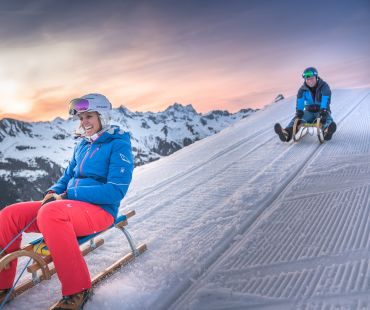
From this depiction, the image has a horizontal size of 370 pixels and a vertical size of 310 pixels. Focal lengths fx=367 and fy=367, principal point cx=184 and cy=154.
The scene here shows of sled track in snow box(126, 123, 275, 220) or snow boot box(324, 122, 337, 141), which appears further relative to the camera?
snow boot box(324, 122, 337, 141)

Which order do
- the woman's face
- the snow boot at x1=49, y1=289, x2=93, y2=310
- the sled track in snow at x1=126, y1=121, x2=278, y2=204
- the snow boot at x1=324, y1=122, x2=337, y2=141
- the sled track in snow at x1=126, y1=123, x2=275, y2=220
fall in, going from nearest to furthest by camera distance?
1. the snow boot at x1=49, y1=289, x2=93, y2=310
2. the woman's face
3. the sled track in snow at x1=126, y1=123, x2=275, y2=220
4. the sled track in snow at x1=126, y1=121, x2=278, y2=204
5. the snow boot at x1=324, y1=122, x2=337, y2=141

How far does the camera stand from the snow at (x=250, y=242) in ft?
8.41

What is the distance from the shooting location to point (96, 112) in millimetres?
3193

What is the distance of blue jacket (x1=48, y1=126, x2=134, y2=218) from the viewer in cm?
289

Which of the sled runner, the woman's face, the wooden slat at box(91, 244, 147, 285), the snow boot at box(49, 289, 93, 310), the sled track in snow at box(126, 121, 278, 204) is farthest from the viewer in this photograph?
the sled runner

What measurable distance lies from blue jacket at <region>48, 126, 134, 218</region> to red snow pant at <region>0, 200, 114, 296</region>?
0.10m

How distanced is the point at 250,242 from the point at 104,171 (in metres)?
1.48

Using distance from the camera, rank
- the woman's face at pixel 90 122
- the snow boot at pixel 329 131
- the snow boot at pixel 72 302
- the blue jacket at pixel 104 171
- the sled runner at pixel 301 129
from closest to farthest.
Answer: the snow boot at pixel 72 302, the blue jacket at pixel 104 171, the woman's face at pixel 90 122, the snow boot at pixel 329 131, the sled runner at pixel 301 129

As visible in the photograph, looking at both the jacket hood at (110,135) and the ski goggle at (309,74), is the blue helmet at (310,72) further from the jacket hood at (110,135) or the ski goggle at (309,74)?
the jacket hood at (110,135)

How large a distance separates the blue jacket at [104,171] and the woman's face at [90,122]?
0.10m

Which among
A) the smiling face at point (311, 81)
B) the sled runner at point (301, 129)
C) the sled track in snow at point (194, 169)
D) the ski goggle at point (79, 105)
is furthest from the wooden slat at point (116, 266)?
the smiling face at point (311, 81)

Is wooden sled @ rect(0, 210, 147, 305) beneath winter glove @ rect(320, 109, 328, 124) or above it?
beneath

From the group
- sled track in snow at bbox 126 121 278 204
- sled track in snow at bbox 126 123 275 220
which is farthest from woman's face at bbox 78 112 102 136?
sled track in snow at bbox 126 121 278 204

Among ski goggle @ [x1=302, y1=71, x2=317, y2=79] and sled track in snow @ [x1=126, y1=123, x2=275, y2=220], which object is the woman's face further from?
ski goggle @ [x1=302, y1=71, x2=317, y2=79]
